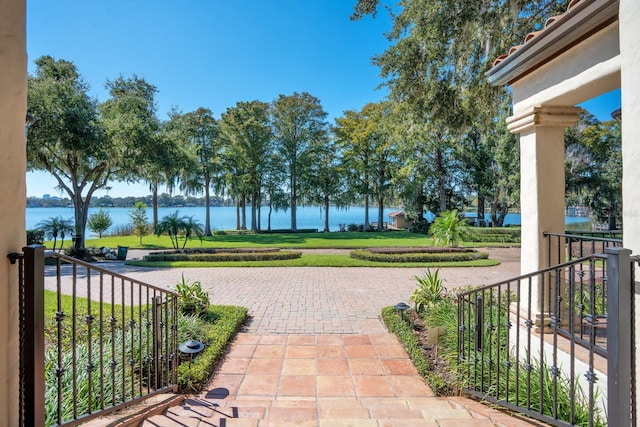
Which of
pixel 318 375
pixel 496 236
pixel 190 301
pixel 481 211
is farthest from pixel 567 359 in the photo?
pixel 481 211

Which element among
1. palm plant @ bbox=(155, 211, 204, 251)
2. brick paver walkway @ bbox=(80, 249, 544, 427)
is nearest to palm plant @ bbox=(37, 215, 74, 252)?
palm plant @ bbox=(155, 211, 204, 251)

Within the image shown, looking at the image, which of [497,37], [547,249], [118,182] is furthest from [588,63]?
[118,182]

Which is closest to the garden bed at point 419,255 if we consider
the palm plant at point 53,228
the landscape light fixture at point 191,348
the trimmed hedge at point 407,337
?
the trimmed hedge at point 407,337

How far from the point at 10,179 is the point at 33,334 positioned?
A: 2.71ft

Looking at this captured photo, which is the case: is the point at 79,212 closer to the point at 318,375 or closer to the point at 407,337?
the point at 318,375

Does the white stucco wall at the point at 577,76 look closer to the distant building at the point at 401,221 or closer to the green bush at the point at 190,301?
the green bush at the point at 190,301

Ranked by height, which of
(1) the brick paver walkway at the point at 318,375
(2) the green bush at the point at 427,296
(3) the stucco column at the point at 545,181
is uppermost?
(3) the stucco column at the point at 545,181

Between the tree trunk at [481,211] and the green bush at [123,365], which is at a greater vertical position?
the tree trunk at [481,211]

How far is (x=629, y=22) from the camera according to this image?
85.2 inches

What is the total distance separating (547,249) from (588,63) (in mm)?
1893

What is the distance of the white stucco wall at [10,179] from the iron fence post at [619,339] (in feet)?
10.8

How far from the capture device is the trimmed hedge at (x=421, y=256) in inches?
476

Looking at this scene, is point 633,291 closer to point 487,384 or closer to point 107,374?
point 487,384

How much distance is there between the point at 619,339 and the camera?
6.17ft
